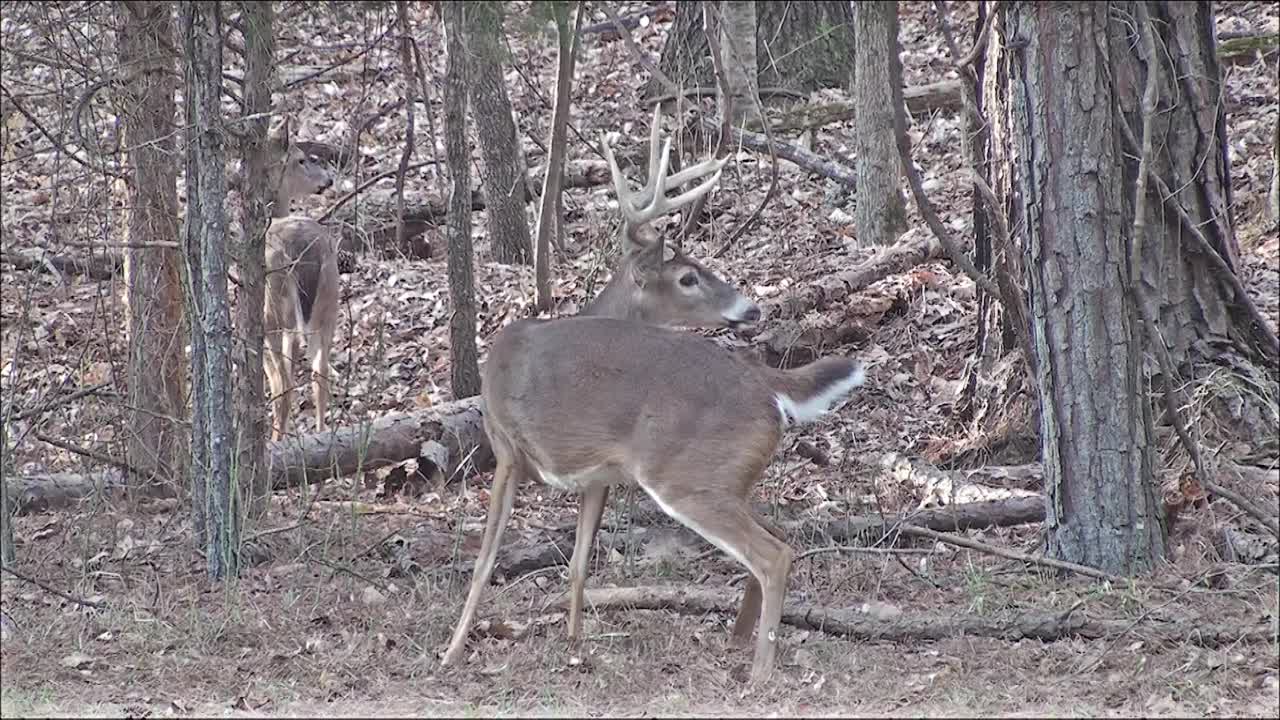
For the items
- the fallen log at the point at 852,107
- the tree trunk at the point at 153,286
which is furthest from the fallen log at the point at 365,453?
the fallen log at the point at 852,107

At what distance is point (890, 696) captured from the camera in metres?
5.46

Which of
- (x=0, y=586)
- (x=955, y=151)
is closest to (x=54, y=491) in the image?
(x=0, y=586)

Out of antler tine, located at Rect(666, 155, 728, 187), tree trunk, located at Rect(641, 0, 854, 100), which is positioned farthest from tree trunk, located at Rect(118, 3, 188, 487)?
tree trunk, located at Rect(641, 0, 854, 100)

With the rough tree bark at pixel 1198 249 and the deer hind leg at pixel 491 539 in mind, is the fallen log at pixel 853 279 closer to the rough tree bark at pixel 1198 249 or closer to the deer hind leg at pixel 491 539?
the rough tree bark at pixel 1198 249

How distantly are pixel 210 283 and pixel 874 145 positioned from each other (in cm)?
612

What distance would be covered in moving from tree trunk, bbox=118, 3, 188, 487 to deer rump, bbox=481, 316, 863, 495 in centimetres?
220

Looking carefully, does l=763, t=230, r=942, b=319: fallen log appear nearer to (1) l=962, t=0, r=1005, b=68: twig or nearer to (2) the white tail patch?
(1) l=962, t=0, r=1005, b=68: twig

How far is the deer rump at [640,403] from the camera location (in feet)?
19.6

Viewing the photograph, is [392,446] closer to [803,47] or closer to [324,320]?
[324,320]

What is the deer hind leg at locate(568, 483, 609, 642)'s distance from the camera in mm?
6266

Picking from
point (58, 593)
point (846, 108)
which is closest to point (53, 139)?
point (58, 593)

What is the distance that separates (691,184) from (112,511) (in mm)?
5041

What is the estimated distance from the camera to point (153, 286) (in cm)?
820

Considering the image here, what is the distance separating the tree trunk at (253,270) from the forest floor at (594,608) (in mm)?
323
